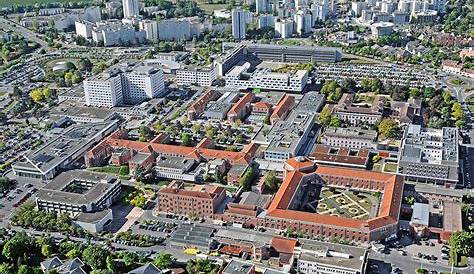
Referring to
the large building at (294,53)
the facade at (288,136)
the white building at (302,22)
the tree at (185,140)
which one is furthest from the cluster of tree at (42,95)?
the white building at (302,22)

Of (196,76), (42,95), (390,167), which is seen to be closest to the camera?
(390,167)

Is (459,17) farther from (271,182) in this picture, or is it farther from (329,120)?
(271,182)

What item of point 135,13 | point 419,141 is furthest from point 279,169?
point 135,13

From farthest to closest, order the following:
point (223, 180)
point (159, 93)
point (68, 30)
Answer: point (68, 30), point (159, 93), point (223, 180)

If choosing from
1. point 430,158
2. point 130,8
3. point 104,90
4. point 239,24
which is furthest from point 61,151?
point 130,8

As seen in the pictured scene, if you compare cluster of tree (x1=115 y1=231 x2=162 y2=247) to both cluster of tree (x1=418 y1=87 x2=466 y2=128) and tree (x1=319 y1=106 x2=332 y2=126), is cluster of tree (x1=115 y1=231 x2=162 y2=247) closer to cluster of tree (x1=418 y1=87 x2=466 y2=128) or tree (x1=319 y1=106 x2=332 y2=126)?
tree (x1=319 y1=106 x2=332 y2=126)

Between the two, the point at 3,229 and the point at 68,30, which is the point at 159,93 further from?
the point at 68,30

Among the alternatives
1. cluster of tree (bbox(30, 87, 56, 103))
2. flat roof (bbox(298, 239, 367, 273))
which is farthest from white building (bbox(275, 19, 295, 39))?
flat roof (bbox(298, 239, 367, 273))
